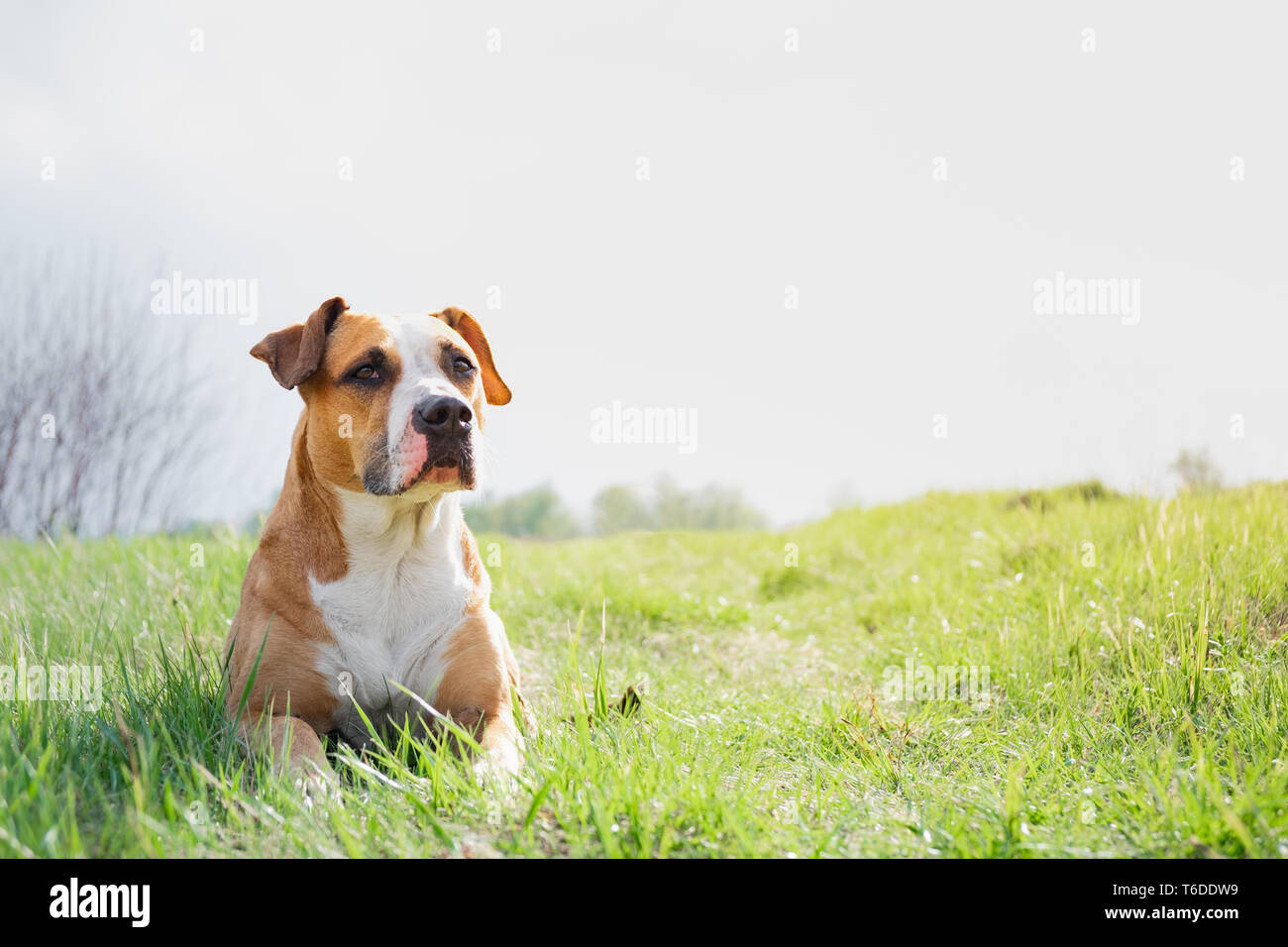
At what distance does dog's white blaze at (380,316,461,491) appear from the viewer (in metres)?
3.01

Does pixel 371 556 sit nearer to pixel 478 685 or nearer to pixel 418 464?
pixel 418 464

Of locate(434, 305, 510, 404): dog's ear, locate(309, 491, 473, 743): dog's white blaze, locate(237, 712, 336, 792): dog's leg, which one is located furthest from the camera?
locate(434, 305, 510, 404): dog's ear

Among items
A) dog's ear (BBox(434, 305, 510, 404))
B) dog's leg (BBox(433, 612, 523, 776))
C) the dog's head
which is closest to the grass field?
dog's leg (BBox(433, 612, 523, 776))

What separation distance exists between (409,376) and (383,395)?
0.11 meters

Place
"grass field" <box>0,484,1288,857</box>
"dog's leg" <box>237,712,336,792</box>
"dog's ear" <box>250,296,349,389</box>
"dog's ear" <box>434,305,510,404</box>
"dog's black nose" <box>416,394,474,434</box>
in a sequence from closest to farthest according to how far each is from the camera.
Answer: "grass field" <box>0,484,1288,857</box>
"dog's leg" <box>237,712,336,792</box>
"dog's black nose" <box>416,394,474,434</box>
"dog's ear" <box>250,296,349,389</box>
"dog's ear" <box>434,305,510,404</box>

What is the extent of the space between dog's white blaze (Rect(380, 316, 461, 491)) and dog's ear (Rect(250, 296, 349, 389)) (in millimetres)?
247

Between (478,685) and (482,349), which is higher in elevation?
(482,349)

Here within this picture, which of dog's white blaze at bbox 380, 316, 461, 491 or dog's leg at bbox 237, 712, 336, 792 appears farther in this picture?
dog's white blaze at bbox 380, 316, 461, 491

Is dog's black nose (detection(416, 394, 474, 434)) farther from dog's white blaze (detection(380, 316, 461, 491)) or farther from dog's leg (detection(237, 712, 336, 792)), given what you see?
dog's leg (detection(237, 712, 336, 792))

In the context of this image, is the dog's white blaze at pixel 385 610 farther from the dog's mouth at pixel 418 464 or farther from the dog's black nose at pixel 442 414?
the dog's black nose at pixel 442 414

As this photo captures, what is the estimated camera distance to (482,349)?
381 centimetres

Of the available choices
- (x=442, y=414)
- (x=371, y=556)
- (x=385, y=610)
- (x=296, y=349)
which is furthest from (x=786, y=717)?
(x=296, y=349)

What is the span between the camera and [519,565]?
7570mm
